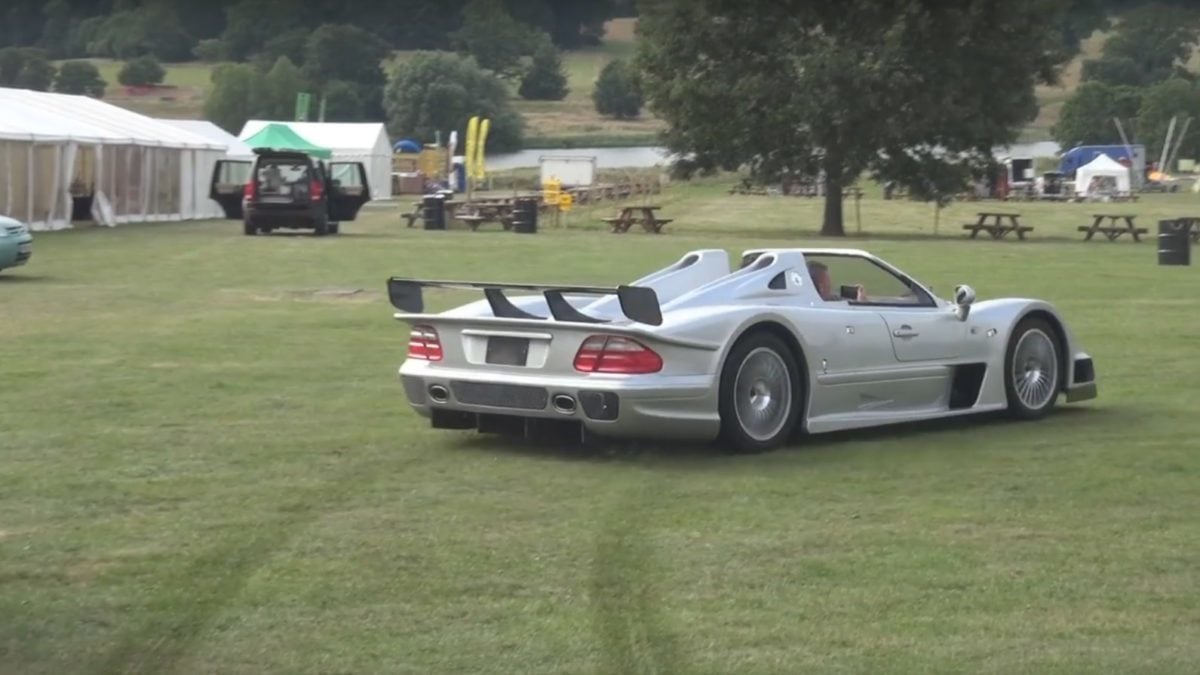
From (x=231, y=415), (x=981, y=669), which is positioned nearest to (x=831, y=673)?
(x=981, y=669)

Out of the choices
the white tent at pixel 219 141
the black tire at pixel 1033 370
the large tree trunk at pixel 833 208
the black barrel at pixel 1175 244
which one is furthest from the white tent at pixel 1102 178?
the black tire at pixel 1033 370

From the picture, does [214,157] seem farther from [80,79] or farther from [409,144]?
[80,79]

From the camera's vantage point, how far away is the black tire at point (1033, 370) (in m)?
11.8

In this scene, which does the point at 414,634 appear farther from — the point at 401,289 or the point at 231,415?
the point at 231,415

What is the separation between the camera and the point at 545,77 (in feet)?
10.8

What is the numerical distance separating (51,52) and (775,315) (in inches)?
296

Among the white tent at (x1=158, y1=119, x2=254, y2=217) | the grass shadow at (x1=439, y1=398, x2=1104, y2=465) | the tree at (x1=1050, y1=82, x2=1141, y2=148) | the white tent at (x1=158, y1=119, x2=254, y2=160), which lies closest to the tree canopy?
the tree at (x1=1050, y1=82, x2=1141, y2=148)

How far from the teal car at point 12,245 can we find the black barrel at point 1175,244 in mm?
19895

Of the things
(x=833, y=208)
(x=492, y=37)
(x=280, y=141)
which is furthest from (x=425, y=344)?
(x=280, y=141)

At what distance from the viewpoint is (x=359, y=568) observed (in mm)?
7074

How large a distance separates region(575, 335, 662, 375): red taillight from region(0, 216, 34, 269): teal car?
17199mm

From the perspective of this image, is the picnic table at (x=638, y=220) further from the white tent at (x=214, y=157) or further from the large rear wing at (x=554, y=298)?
the large rear wing at (x=554, y=298)

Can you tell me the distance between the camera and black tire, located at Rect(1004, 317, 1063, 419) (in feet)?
38.6

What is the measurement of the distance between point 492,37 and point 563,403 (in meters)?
6.91
